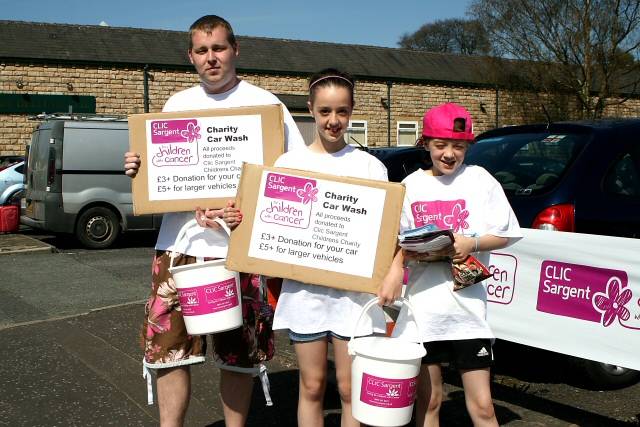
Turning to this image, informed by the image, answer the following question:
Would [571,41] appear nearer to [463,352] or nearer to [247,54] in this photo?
[247,54]

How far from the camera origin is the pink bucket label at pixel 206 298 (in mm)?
3281

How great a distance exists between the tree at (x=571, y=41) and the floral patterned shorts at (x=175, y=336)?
3314 cm

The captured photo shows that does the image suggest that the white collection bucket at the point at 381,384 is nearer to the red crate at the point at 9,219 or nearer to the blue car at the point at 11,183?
the red crate at the point at 9,219

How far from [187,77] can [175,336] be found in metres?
31.5

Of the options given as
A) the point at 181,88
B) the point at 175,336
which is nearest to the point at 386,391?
the point at 175,336

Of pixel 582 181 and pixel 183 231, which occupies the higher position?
pixel 582 181

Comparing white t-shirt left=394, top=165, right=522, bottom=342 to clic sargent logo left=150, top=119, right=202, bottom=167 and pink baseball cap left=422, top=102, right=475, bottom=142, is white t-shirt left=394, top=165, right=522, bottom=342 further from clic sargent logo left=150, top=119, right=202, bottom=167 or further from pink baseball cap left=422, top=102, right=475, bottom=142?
clic sargent logo left=150, top=119, right=202, bottom=167

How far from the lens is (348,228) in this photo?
3232 mm

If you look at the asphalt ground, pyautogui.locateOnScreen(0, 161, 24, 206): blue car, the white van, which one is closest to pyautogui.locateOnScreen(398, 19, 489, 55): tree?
pyautogui.locateOnScreen(0, 161, 24, 206): blue car

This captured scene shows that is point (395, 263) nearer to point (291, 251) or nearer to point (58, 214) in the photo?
point (291, 251)

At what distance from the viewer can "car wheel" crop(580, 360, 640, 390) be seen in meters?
5.09

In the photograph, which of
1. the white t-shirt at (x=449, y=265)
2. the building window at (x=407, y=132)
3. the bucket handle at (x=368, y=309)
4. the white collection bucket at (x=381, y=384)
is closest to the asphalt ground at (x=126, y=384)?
the white t-shirt at (x=449, y=265)

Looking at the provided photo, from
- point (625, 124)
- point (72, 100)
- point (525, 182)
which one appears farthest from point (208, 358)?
point (72, 100)

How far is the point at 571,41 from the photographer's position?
33906mm
